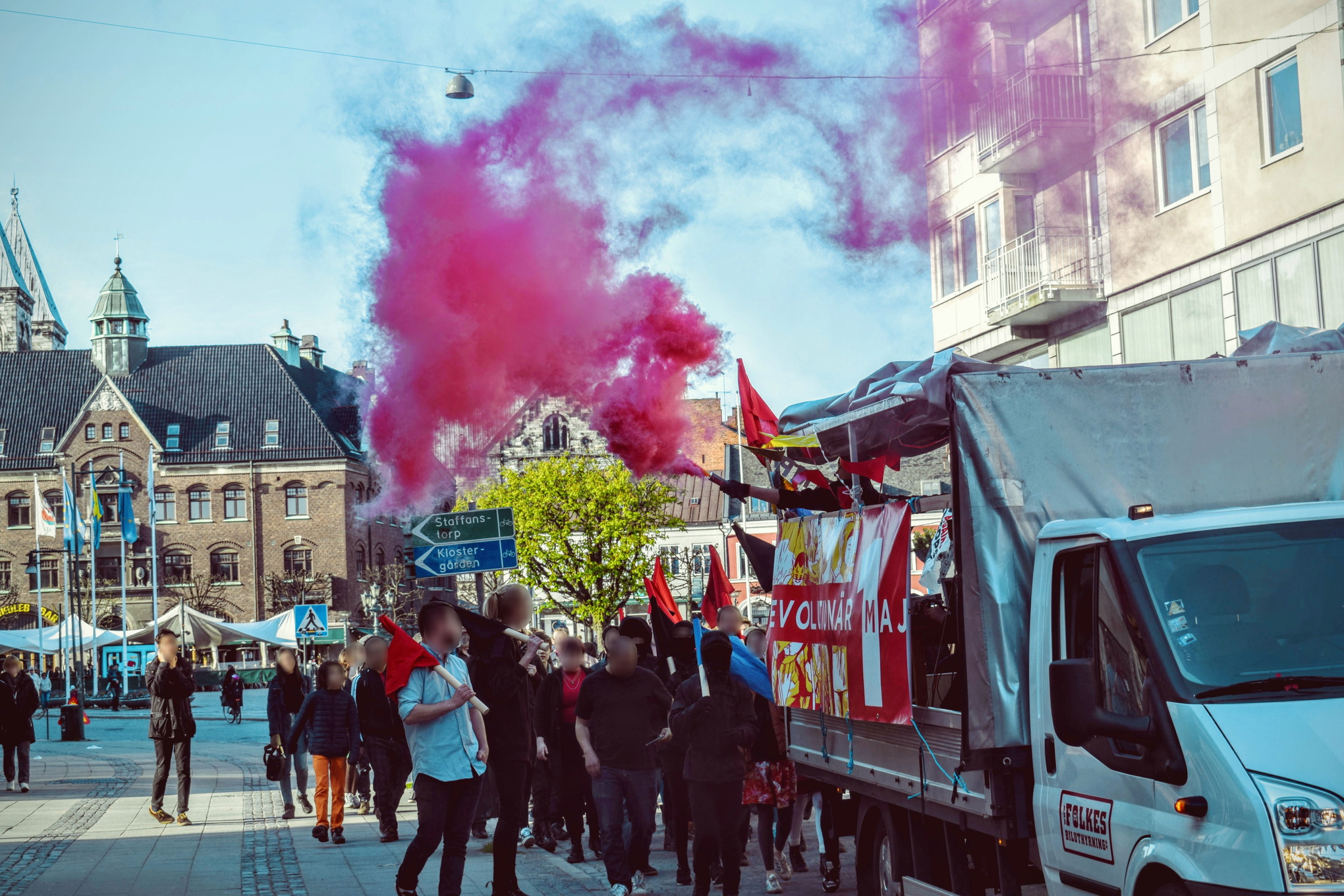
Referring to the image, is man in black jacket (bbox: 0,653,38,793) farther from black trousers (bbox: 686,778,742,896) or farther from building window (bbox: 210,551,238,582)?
building window (bbox: 210,551,238,582)

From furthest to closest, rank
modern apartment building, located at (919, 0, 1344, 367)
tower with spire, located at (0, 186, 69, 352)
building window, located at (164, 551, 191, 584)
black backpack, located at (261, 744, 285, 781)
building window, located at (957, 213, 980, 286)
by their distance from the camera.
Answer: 1. tower with spire, located at (0, 186, 69, 352)
2. building window, located at (164, 551, 191, 584)
3. building window, located at (957, 213, 980, 286)
4. modern apartment building, located at (919, 0, 1344, 367)
5. black backpack, located at (261, 744, 285, 781)

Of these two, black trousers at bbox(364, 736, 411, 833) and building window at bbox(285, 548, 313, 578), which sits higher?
building window at bbox(285, 548, 313, 578)

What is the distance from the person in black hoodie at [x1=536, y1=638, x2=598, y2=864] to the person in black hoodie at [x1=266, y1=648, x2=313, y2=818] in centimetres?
444

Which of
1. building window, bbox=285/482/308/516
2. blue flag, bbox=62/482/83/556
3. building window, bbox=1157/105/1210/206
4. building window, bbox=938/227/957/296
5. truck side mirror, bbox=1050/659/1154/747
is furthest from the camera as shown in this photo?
building window, bbox=285/482/308/516

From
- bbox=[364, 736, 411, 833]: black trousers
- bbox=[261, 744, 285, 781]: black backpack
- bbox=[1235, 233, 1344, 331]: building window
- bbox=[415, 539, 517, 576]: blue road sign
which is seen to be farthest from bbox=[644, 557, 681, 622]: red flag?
bbox=[1235, 233, 1344, 331]: building window

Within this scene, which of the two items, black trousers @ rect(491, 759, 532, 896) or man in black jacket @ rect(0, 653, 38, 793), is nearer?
black trousers @ rect(491, 759, 532, 896)

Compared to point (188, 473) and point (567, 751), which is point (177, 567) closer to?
point (188, 473)

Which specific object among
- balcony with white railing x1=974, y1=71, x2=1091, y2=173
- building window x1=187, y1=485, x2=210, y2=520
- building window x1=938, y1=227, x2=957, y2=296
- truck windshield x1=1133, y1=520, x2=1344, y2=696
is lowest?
truck windshield x1=1133, y1=520, x2=1344, y2=696

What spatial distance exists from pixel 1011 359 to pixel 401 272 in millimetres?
12909

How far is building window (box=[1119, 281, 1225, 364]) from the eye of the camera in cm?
1995

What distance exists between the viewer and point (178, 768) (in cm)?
1551

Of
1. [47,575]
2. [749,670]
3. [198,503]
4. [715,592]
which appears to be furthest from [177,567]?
[749,670]

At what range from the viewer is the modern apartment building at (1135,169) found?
1808 cm

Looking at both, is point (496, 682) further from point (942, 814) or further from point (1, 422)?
point (1, 422)
